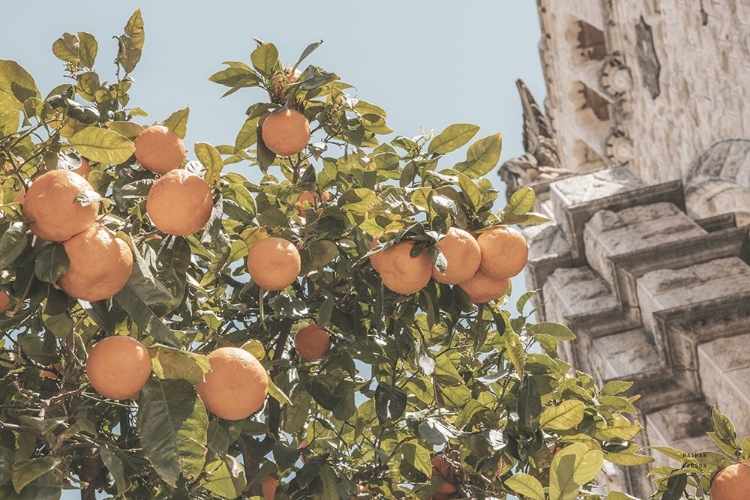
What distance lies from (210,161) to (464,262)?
78cm

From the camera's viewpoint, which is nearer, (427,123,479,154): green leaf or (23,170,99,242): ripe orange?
(23,170,99,242): ripe orange

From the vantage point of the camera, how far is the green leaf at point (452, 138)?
2.84m

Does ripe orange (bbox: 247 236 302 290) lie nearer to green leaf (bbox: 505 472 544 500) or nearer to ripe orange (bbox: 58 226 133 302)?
ripe orange (bbox: 58 226 133 302)

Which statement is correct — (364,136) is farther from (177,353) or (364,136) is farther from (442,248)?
(177,353)

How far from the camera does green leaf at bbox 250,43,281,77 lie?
2.82 meters

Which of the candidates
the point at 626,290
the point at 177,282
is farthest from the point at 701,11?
the point at 177,282

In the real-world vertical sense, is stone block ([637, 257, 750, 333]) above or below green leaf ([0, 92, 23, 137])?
below

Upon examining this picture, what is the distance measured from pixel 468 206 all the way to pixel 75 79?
151 cm

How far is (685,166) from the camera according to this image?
9258 millimetres

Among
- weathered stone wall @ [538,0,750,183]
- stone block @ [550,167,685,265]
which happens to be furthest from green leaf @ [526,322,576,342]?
weathered stone wall @ [538,0,750,183]

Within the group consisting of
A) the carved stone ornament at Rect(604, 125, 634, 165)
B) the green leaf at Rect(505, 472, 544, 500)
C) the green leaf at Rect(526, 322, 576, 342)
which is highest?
the green leaf at Rect(505, 472, 544, 500)

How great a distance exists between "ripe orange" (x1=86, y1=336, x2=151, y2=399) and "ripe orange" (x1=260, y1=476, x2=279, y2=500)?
1.06 meters

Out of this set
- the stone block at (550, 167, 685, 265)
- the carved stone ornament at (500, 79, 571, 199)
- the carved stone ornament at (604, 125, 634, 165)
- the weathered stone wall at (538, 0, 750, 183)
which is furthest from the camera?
the carved stone ornament at (604, 125, 634, 165)

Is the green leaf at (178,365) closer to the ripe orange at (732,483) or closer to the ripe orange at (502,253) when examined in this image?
the ripe orange at (502,253)
